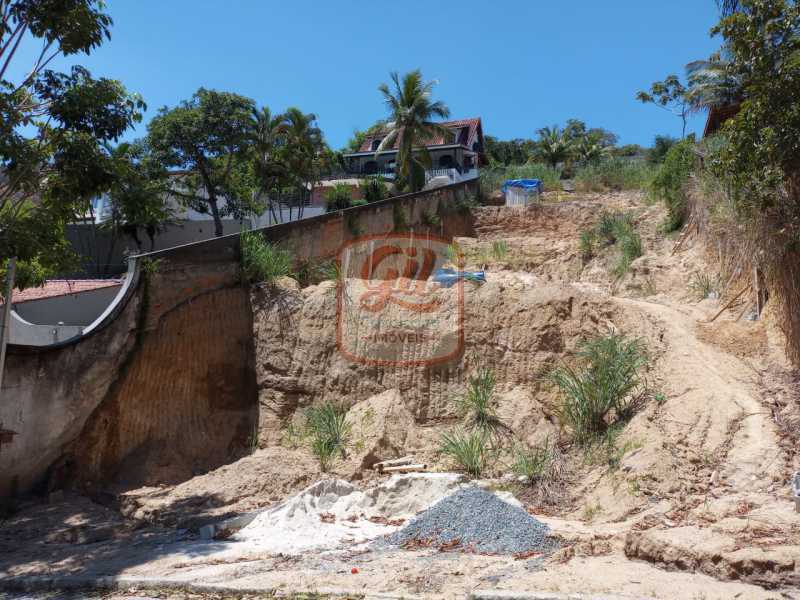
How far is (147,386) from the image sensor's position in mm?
10445

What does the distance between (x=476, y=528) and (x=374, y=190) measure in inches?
819

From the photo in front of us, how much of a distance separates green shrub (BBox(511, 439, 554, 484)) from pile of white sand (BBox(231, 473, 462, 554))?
0.85m

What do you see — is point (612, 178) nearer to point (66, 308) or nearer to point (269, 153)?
point (269, 153)

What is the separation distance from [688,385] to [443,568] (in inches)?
178

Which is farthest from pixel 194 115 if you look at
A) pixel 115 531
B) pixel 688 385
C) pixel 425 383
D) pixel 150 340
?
pixel 688 385

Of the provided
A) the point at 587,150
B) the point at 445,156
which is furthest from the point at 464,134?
the point at 587,150

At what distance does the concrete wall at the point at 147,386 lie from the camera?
916 centimetres

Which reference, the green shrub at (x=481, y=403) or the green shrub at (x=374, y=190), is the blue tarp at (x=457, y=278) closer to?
the green shrub at (x=481, y=403)

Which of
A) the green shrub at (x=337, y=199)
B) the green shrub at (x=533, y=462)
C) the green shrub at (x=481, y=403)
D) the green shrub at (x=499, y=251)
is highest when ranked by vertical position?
the green shrub at (x=337, y=199)

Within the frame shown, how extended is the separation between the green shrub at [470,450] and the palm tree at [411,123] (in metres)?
15.5

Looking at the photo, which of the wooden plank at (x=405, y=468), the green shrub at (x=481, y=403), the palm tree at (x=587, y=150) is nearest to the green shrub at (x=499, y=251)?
the green shrub at (x=481, y=403)

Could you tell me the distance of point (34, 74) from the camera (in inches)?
319

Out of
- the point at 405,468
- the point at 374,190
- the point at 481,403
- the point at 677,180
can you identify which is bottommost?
the point at 405,468

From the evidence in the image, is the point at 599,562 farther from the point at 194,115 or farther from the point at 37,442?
the point at 194,115
